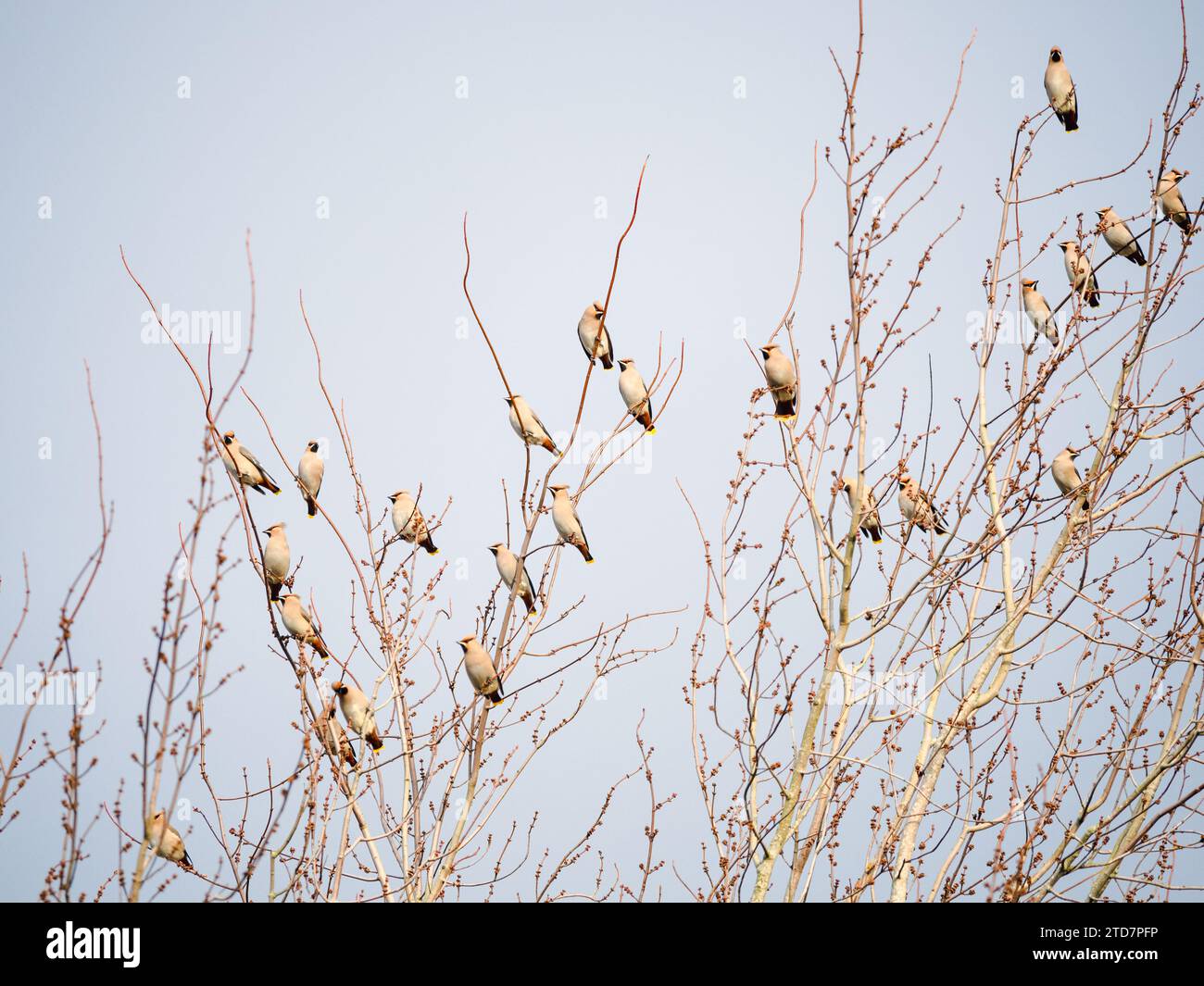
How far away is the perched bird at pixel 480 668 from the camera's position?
326cm

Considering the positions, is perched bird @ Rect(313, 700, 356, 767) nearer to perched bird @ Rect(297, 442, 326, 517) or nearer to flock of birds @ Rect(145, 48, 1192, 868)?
flock of birds @ Rect(145, 48, 1192, 868)

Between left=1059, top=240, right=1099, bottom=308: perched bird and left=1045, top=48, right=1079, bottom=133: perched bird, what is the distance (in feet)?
2.68

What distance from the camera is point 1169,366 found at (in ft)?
13.6

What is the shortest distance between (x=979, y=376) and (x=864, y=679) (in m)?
1.53

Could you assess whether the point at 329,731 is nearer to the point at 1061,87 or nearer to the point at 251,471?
the point at 251,471

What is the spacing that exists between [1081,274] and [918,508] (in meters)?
1.57

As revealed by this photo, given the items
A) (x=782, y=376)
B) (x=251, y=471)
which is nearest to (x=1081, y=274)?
(x=782, y=376)

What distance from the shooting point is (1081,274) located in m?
4.22

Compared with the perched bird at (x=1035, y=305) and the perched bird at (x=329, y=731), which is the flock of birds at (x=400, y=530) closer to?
the perched bird at (x=329, y=731)

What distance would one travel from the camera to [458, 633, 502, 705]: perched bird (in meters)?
3.26

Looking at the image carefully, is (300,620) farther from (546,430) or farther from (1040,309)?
(1040,309)

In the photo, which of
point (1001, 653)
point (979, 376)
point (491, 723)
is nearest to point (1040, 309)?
point (979, 376)

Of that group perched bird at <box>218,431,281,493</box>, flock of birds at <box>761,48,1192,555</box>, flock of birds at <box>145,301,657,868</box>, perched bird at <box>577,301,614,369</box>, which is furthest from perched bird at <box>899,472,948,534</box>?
perched bird at <box>218,431,281,493</box>
